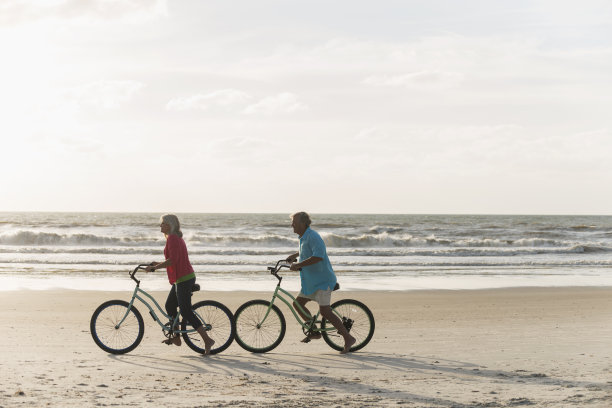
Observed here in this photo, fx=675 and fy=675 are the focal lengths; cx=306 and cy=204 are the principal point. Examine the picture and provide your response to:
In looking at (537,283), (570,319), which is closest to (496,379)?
(570,319)

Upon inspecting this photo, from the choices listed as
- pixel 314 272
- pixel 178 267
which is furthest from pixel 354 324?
pixel 178 267

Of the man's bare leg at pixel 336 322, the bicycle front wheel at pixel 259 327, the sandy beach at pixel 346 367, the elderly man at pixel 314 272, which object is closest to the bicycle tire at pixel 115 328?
the sandy beach at pixel 346 367

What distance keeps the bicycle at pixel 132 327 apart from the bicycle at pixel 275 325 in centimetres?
19

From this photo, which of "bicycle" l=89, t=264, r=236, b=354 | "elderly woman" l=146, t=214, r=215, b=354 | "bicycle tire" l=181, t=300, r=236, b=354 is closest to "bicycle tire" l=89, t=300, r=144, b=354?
"bicycle" l=89, t=264, r=236, b=354

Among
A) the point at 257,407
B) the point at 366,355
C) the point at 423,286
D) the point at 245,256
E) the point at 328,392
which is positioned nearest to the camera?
the point at 257,407

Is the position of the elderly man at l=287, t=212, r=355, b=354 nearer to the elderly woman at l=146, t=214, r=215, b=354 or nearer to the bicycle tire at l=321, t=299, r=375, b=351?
the bicycle tire at l=321, t=299, r=375, b=351

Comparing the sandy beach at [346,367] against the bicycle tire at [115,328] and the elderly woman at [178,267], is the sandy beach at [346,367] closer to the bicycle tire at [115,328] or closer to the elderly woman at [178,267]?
the bicycle tire at [115,328]

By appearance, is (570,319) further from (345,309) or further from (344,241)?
(344,241)

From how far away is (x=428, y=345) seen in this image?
8578 mm

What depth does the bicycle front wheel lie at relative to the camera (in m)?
8.07

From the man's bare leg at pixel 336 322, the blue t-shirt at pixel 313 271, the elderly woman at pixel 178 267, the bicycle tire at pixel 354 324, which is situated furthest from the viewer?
the bicycle tire at pixel 354 324

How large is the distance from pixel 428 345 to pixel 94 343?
4.29 meters

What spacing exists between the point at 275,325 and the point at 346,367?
1292 mm

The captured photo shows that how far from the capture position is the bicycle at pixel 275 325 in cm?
805
